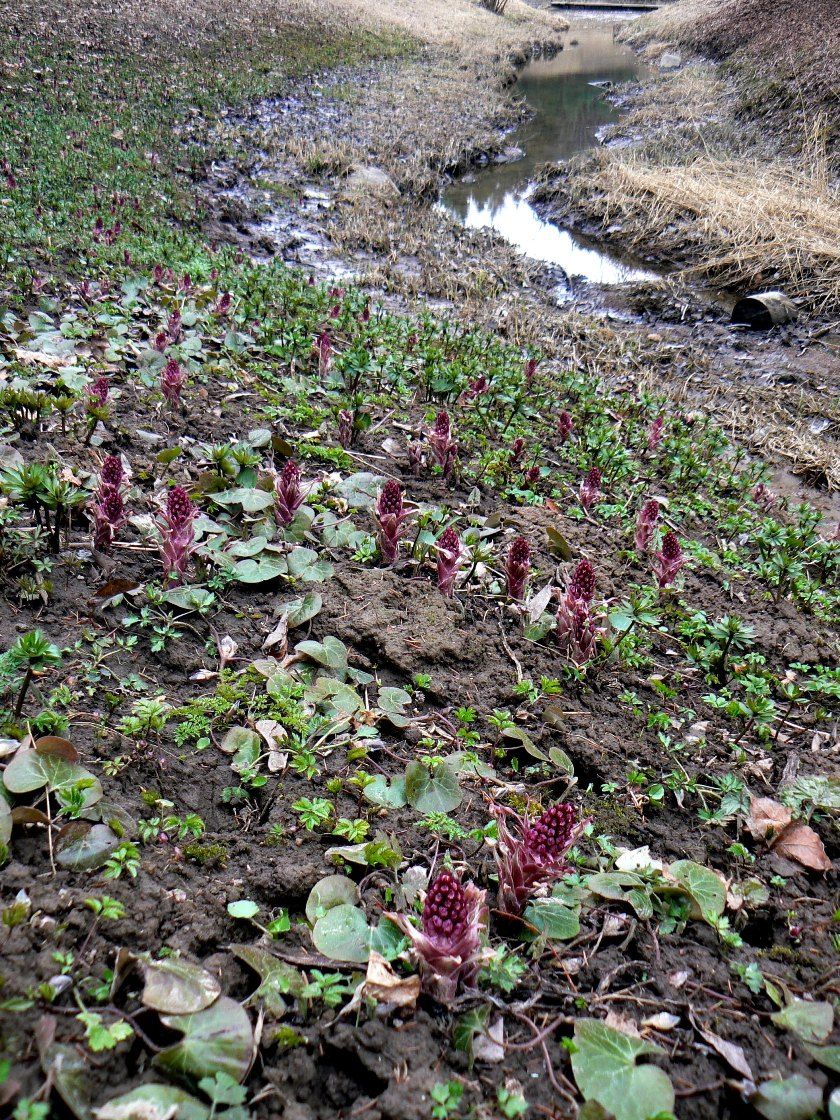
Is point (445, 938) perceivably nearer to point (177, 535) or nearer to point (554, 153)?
point (177, 535)

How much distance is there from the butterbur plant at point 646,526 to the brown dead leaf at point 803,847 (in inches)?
73.0

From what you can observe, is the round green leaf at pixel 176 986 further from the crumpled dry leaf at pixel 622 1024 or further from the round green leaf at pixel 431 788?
the crumpled dry leaf at pixel 622 1024

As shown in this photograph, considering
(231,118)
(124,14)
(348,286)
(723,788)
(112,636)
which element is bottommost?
(723,788)

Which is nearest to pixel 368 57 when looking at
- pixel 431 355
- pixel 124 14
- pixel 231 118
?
pixel 124 14

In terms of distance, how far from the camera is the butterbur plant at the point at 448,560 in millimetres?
3121

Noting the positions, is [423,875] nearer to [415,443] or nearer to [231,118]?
[415,443]

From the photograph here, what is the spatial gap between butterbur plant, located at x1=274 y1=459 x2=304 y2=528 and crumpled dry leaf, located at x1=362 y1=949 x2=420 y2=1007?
2.01m

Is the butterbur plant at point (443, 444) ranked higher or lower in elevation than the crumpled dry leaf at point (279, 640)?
higher

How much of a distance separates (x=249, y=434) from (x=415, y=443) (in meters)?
0.99

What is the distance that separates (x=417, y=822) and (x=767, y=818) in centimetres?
124

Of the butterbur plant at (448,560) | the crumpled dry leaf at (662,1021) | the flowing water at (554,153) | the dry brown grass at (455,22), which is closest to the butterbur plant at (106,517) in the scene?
the butterbur plant at (448,560)

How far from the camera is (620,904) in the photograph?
6.73 feet

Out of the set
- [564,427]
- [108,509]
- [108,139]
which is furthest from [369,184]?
[108,509]

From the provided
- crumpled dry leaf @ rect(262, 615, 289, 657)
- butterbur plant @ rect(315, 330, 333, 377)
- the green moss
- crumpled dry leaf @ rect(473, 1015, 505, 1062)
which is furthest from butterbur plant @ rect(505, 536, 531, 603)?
butterbur plant @ rect(315, 330, 333, 377)
